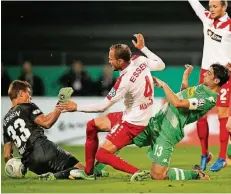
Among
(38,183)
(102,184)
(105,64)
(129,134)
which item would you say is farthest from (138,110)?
(105,64)

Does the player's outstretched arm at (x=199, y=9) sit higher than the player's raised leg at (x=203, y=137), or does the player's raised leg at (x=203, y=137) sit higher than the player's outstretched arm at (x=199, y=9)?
the player's outstretched arm at (x=199, y=9)

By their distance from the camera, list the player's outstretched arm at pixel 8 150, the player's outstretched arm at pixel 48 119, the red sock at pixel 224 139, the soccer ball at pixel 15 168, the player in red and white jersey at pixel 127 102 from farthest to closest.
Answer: the red sock at pixel 224 139
the player's outstretched arm at pixel 8 150
the soccer ball at pixel 15 168
the player's outstretched arm at pixel 48 119
the player in red and white jersey at pixel 127 102

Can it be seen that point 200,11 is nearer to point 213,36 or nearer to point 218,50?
point 213,36

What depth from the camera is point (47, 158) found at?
676 centimetres

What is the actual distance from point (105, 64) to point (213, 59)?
8.61 feet

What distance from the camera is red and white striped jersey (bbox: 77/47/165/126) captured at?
643 cm

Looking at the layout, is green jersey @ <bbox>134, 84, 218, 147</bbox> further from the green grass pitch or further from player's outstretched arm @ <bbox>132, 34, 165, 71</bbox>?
the green grass pitch

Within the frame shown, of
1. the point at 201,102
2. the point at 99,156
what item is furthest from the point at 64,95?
the point at 201,102

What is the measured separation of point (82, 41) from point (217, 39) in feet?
10.3

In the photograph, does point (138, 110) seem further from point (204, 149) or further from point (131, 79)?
point (204, 149)

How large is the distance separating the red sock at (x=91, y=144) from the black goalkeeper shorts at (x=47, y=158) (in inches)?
8.0

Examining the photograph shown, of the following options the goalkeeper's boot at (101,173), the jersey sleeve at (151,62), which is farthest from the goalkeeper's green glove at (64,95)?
the goalkeeper's boot at (101,173)

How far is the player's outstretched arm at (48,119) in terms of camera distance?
21.9ft

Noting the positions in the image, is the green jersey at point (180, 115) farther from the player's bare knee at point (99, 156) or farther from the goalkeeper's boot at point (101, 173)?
the goalkeeper's boot at point (101, 173)
